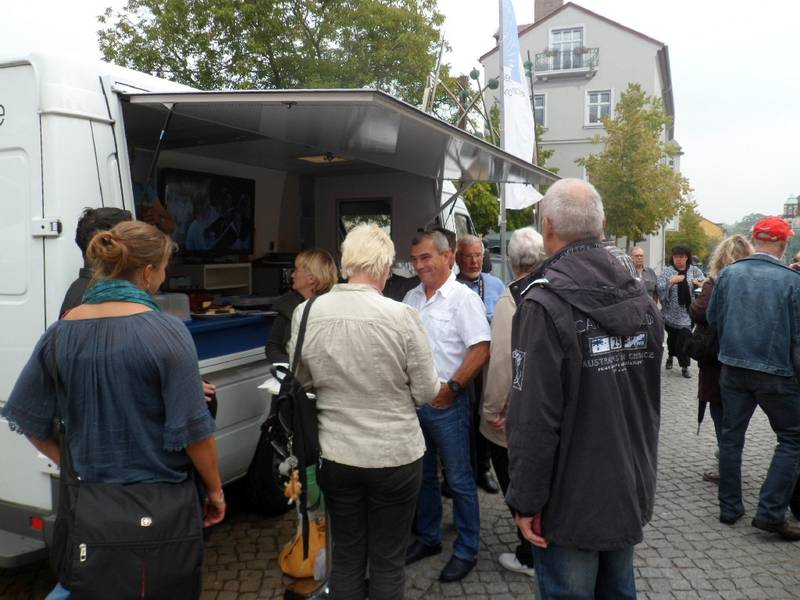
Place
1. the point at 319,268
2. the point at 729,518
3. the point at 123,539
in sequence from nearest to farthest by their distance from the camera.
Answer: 1. the point at 123,539
2. the point at 319,268
3. the point at 729,518

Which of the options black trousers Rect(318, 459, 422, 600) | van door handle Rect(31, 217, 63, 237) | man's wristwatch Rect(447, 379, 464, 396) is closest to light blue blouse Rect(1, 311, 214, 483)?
black trousers Rect(318, 459, 422, 600)

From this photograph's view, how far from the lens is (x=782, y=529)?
3896 mm

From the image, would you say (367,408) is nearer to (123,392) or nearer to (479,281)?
(123,392)

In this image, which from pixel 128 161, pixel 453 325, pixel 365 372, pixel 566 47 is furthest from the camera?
pixel 566 47

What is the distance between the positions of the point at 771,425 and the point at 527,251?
1952 millimetres

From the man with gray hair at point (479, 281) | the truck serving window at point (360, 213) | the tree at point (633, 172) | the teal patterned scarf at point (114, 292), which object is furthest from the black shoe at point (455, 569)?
the tree at point (633, 172)

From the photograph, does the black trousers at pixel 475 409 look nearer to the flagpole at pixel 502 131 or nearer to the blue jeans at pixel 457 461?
the blue jeans at pixel 457 461

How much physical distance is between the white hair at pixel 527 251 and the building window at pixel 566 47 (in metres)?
33.3

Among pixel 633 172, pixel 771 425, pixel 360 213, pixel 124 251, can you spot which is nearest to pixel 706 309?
pixel 771 425

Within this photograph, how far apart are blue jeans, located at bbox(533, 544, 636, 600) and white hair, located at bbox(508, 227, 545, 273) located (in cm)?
171

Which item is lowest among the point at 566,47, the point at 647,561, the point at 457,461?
the point at 647,561

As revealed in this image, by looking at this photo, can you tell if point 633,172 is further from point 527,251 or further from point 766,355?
point 527,251

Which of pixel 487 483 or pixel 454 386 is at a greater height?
pixel 454 386

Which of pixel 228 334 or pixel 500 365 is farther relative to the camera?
pixel 228 334
